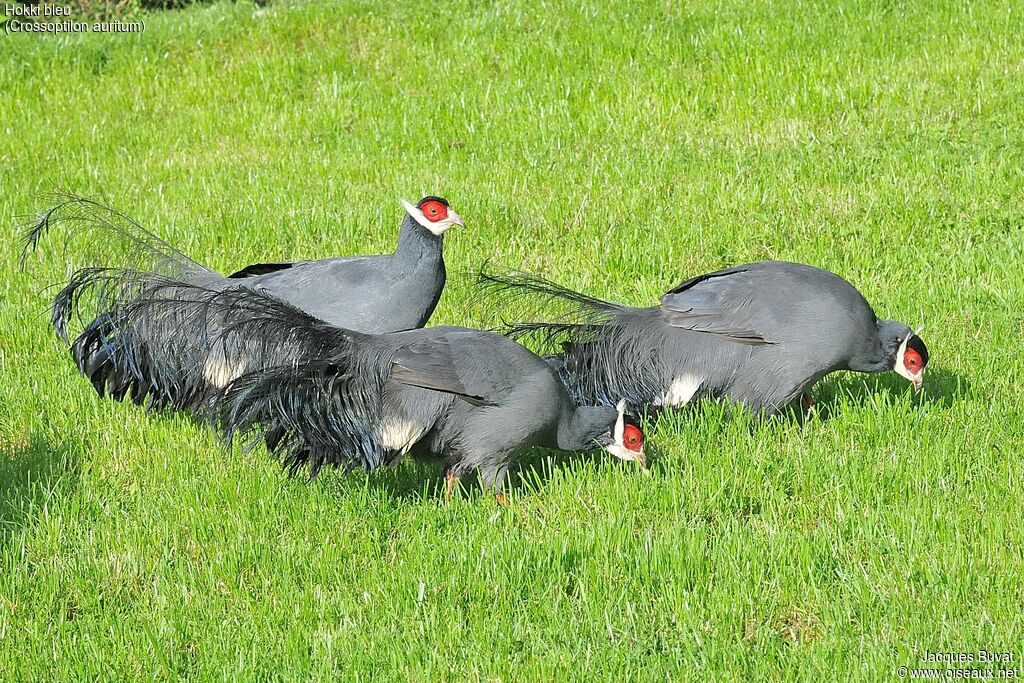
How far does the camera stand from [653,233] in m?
8.00

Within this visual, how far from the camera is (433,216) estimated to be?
6.05 meters

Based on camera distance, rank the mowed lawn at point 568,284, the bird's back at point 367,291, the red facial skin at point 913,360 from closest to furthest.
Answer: the mowed lawn at point 568,284 → the red facial skin at point 913,360 → the bird's back at point 367,291

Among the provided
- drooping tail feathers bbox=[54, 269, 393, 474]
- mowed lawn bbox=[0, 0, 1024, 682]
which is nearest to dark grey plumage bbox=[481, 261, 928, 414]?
mowed lawn bbox=[0, 0, 1024, 682]

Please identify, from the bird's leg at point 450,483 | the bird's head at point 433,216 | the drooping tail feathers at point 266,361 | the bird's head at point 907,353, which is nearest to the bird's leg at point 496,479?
the bird's leg at point 450,483

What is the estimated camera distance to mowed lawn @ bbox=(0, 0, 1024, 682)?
13.7 ft

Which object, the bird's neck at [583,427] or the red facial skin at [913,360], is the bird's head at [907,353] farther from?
the bird's neck at [583,427]

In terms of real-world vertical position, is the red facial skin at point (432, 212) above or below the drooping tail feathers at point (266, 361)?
above

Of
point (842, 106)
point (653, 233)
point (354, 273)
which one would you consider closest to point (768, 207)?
point (653, 233)

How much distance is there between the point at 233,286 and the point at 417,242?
94 centimetres

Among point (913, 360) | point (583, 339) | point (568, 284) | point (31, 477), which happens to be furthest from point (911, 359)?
point (31, 477)

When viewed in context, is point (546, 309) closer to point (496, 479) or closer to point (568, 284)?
point (496, 479)

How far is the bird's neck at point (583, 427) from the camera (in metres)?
5.29

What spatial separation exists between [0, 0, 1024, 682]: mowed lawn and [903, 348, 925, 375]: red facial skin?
0.13 meters

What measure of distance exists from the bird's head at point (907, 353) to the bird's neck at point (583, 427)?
1499 millimetres
